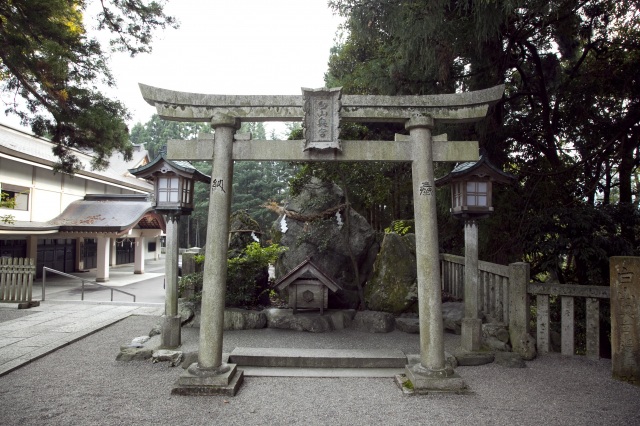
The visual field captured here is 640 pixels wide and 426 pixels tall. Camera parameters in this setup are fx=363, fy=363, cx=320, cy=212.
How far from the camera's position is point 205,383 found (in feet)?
15.1

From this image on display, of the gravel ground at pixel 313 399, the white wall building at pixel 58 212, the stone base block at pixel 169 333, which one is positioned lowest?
the gravel ground at pixel 313 399

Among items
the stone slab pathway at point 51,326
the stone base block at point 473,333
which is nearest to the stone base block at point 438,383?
the stone base block at point 473,333

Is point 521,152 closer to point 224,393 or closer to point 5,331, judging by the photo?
point 224,393

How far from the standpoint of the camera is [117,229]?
15.6m

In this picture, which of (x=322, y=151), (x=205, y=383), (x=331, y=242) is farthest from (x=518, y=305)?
(x=205, y=383)

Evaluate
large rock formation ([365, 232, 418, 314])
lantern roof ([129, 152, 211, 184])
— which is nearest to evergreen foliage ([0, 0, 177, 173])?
lantern roof ([129, 152, 211, 184])

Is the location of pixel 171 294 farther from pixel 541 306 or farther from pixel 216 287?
pixel 541 306

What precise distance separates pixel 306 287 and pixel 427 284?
11.6 ft

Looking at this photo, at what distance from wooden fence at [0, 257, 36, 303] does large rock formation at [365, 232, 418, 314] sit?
30.7 feet

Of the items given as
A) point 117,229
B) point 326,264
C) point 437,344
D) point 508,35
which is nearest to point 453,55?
point 508,35

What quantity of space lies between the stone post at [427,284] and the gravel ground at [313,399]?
225mm

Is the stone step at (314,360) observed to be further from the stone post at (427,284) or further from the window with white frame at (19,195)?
the window with white frame at (19,195)

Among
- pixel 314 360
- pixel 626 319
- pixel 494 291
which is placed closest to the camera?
pixel 626 319

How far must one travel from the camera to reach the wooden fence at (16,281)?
10086 mm
